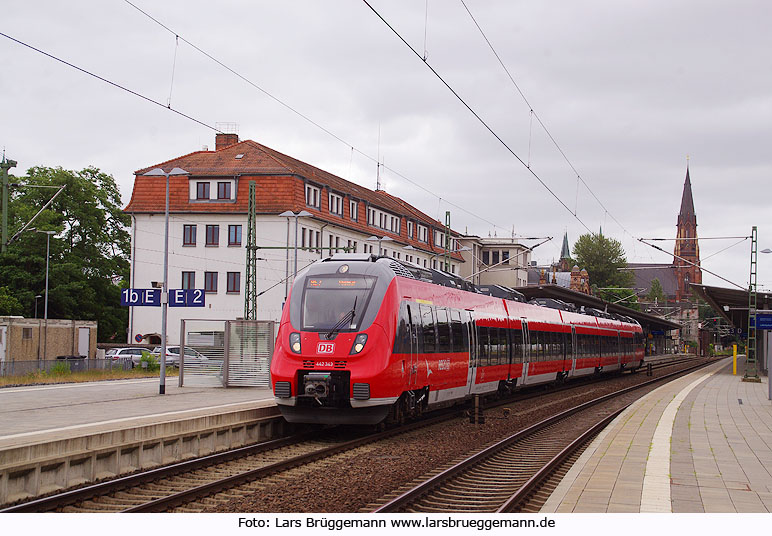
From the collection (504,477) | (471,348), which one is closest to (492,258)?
(471,348)

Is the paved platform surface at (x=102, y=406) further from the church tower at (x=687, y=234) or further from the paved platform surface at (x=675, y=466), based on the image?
the church tower at (x=687, y=234)

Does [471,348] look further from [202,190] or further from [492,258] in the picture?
[492,258]

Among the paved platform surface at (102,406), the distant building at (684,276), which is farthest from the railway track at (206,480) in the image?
the distant building at (684,276)

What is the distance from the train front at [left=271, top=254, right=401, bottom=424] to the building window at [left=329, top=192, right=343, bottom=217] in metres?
46.4

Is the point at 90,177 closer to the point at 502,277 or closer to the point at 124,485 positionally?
the point at 502,277

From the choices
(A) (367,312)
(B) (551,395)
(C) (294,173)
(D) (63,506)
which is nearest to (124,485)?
(D) (63,506)

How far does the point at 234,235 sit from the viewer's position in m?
59.9

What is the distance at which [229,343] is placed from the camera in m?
25.7

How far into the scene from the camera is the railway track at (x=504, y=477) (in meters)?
10.3

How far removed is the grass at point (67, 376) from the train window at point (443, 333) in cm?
1532

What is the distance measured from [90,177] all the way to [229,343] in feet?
152

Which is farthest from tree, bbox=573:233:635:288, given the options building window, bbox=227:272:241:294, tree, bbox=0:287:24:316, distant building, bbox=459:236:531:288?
tree, bbox=0:287:24:316

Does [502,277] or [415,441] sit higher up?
[502,277]

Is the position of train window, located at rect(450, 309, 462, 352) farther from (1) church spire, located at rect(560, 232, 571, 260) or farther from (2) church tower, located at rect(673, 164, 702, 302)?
(1) church spire, located at rect(560, 232, 571, 260)
